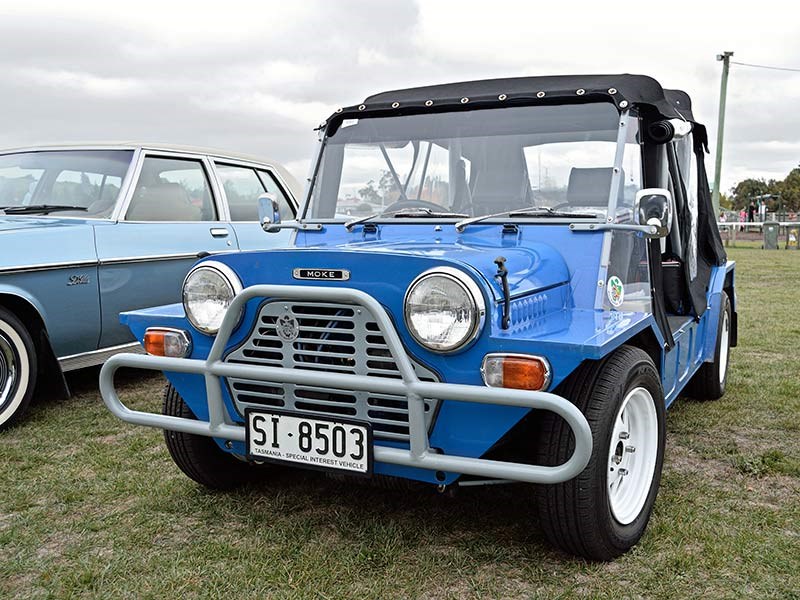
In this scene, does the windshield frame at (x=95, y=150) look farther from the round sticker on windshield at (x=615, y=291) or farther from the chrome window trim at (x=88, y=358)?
the round sticker on windshield at (x=615, y=291)

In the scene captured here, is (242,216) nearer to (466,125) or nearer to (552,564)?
(466,125)

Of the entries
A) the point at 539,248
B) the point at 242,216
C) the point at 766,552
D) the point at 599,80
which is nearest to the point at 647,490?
the point at 766,552

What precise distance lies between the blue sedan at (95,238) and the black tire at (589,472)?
290 cm

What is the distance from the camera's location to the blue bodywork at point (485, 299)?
2.72m

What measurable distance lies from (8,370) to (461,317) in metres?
3.38

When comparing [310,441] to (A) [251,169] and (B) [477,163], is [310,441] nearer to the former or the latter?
(B) [477,163]

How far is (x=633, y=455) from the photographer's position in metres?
3.29

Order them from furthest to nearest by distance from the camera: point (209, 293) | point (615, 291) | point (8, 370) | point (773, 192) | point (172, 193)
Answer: point (773, 192), point (172, 193), point (8, 370), point (615, 291), point (209, 293)

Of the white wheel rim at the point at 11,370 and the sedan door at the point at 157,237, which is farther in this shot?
the sedan door at the point at 157,237

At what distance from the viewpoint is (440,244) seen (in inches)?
131

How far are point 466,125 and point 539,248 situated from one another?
92 cm

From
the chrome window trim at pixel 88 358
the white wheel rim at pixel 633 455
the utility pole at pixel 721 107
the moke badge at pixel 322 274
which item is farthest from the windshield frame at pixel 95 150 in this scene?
the utility pole at pixel 721 107

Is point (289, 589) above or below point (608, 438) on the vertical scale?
below

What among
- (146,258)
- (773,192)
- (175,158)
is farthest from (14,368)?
(773,192)
